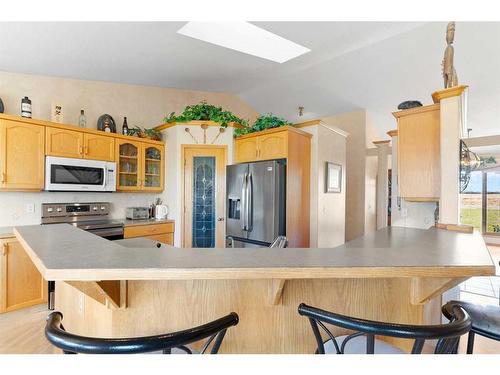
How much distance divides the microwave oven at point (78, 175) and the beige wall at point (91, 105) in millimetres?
361

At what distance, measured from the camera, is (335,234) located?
4051mm

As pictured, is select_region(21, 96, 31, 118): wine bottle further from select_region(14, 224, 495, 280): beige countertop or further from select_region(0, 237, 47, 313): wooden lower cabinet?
select_region(14, 224, 495, 280): beige countertop

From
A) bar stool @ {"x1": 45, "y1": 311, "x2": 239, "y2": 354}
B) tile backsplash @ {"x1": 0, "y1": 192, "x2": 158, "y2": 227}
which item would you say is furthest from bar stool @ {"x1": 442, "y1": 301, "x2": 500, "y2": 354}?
tile backsplash @ {"x1": 0, "y1": 192, "x2": 158, "y2": 227}

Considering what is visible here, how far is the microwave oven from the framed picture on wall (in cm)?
290

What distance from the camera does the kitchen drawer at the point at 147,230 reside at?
3.39 m

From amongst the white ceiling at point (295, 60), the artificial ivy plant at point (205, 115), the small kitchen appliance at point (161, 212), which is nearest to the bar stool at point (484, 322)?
the white ceiling at point (295, 60)

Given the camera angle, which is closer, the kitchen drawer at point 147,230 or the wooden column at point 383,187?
the kitchen drawer at point 147,230

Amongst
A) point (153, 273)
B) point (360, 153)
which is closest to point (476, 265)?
point (153, 273)

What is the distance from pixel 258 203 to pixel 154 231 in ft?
5.09

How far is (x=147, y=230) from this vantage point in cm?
356

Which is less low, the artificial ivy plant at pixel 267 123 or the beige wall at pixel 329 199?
the artificial ivy plant at pixel 267 123

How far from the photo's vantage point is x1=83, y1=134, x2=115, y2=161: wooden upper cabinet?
10.8ft

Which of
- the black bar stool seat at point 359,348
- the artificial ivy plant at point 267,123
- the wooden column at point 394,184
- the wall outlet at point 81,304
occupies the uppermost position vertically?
the artificial ivy plant at point 267,123

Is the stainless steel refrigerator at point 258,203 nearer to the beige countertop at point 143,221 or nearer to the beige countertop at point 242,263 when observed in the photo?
the beige countertop at point 143,221
